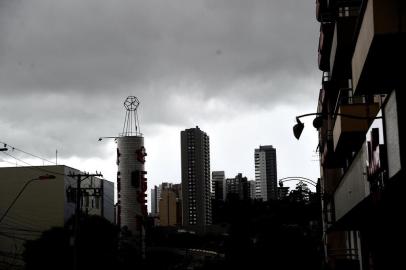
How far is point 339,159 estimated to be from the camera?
3231cm

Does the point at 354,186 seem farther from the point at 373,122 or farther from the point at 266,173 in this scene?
the point at 266,173

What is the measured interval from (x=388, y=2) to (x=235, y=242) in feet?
151

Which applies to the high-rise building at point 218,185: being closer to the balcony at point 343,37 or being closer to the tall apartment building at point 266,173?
the tall apartment building at point 266,173

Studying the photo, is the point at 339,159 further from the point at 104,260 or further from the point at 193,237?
the point at 193,237

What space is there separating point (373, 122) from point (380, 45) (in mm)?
2225

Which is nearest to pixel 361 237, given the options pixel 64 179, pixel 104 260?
pixel 104 260

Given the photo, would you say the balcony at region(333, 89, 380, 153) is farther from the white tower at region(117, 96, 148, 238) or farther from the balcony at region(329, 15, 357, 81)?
the white tower at region(117, 96, 148, 238)

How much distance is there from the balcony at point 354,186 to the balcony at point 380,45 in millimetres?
1668

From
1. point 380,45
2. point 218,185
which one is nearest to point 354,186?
point 380,45

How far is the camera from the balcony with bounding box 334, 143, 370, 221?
16.0m

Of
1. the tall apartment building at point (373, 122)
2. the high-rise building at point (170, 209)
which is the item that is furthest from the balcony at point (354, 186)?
the high-rise building at point (170, 209)

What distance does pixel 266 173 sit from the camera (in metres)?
138

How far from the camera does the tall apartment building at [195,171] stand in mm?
144750

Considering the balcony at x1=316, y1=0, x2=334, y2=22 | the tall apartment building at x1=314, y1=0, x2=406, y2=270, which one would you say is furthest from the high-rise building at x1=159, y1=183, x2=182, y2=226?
the balcony at x1=316, y1=0, x2=334, y2=22
